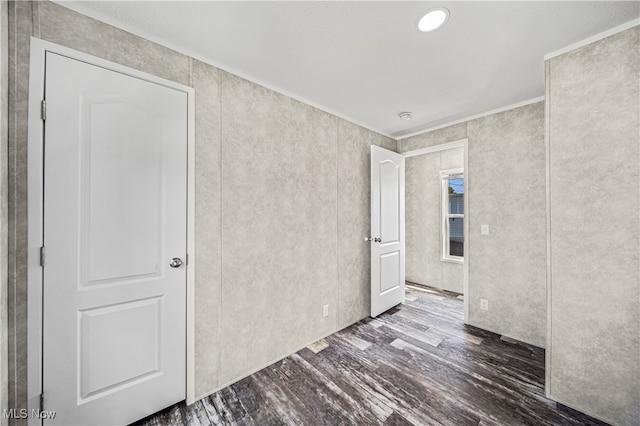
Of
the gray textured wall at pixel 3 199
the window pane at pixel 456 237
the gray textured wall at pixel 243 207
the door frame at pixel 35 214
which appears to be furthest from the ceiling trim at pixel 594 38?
the gray textured wall at pixel 3 199

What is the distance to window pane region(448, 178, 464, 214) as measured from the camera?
407cm

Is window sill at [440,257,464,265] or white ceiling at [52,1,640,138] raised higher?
white ceiling at [52,1,640,138]

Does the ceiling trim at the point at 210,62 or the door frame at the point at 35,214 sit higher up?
the ceiling trim at the point at 210,62

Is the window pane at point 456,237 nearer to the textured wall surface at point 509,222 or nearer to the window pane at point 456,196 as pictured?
the window pane at point 456,196

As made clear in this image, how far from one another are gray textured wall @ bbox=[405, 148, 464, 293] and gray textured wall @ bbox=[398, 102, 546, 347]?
1270mm

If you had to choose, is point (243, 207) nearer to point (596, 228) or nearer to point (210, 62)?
point (210, 62)

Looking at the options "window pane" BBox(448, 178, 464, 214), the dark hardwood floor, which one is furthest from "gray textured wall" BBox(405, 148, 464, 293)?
the dark hardwood floor

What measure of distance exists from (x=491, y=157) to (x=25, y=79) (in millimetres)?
3569

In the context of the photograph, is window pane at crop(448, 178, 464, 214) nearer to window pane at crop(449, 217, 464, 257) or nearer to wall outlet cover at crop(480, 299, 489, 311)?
window pane at crop(449, 217, 464, 257)

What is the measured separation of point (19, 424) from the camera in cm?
120

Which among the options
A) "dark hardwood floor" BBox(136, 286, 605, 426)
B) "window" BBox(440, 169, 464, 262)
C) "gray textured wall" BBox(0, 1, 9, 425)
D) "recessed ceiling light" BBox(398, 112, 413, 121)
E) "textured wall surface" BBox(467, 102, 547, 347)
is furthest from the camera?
"window" BBox(440, 169, 464, 262)

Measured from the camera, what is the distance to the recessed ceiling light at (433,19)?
1.34 m

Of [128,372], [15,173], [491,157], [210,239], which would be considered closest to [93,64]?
[15,173]

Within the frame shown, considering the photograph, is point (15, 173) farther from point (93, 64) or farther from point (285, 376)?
point (285, 376)
